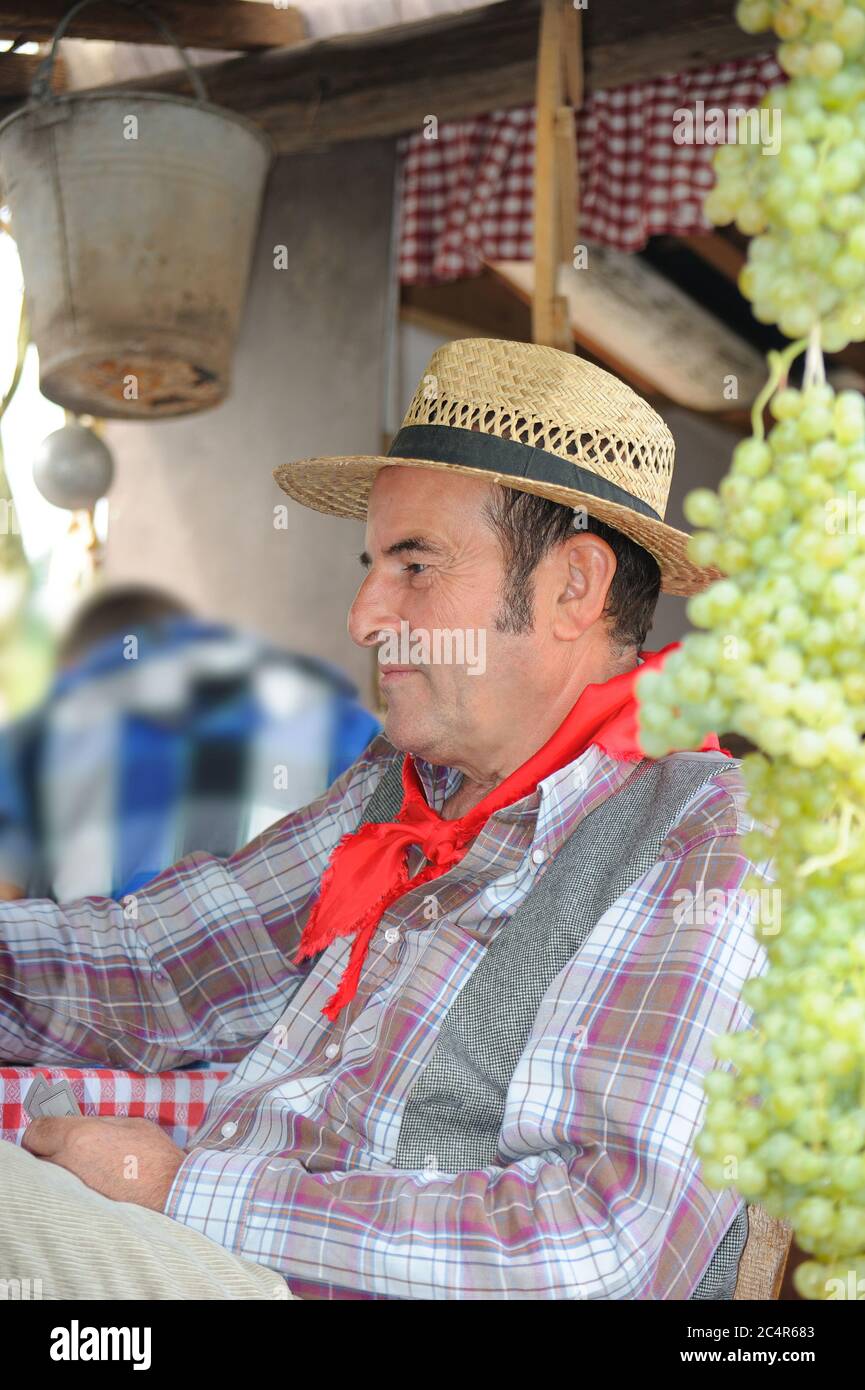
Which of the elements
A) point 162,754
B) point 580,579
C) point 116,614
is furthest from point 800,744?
point 116,614

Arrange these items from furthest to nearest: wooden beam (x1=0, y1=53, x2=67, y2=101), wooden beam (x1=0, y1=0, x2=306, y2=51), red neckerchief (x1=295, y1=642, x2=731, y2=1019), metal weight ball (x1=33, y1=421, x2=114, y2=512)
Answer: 1. metal weight ball (x1=33, y1=421, x2=114, y2=512)
2. wooden beam (x1=0, y1=53, x2=67, y2=101)
3. wooden beam (x1=0, y1=0, x2=306, y2=51)
4. red neckerchief (x1=295, y1=642, x2=731, y2=1019)

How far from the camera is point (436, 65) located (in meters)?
3.39

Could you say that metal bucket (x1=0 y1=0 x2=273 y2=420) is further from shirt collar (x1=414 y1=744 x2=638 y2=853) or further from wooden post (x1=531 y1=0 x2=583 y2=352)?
shirt collar (x1=414 y1=744 x2=638 y2=853)

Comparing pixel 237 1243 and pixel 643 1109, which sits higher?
pixel 643 1109

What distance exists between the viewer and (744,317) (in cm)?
537

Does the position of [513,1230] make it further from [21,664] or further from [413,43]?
[21,664]

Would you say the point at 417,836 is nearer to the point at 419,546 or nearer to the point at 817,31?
the point at 419,546

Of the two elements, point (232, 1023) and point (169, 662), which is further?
point (169, 662)

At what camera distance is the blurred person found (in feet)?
9.13

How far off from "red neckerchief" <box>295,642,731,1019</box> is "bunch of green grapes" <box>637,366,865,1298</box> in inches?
38.9

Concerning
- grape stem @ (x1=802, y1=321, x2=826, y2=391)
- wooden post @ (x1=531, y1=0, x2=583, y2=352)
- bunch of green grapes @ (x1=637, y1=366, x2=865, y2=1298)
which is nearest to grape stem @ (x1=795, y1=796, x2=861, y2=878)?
bunch of green grapes @ (x1=637, y1=366, x2=865, y2=1298)

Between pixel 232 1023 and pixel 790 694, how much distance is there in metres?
1.56

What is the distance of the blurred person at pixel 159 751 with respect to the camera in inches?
110

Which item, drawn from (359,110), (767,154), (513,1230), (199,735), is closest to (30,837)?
(199,735)
